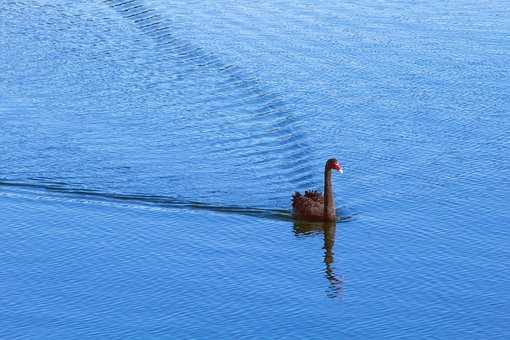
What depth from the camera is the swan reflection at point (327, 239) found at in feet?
66.2

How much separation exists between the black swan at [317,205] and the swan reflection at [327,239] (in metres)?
0.12

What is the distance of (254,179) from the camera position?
80.8ft

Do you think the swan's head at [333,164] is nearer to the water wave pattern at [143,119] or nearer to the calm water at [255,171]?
the calm water at [255,171]

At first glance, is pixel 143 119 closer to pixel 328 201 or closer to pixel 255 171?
pixel 255 171

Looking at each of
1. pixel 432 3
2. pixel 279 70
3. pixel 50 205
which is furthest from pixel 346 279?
pixel 432 3

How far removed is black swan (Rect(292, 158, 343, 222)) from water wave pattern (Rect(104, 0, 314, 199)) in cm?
167

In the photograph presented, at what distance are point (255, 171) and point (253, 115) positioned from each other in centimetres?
390

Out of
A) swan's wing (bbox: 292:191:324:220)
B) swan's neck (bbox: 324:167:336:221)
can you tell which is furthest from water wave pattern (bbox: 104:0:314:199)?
swan's neck (bbox: 324:167:336:221)

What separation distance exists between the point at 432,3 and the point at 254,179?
15239mm

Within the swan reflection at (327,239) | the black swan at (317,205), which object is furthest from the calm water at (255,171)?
the black swan at (317,205)

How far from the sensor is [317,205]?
22.5 m

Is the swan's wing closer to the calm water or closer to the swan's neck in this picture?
the swan's neck

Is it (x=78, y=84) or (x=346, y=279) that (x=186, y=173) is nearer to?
(x=346, y=279)

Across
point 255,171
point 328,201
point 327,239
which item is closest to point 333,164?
point 328,201
